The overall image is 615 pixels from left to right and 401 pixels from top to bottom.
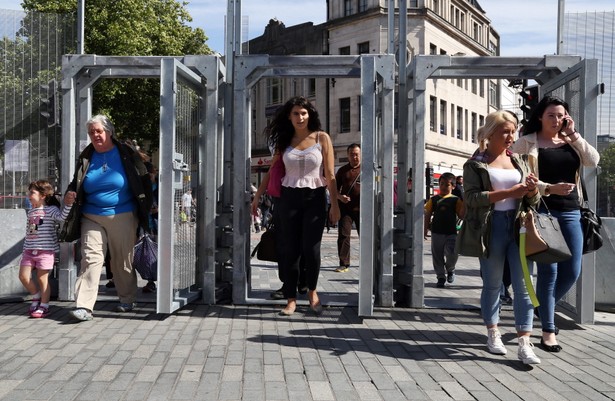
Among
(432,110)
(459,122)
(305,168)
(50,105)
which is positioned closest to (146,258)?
(305,168)

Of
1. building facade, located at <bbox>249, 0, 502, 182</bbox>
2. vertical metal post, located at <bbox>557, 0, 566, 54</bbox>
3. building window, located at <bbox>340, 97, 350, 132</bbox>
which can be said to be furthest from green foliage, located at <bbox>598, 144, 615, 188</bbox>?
building window, located at <bbox>340, 97, 350, 132</bbox>

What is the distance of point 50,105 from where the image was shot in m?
6.95

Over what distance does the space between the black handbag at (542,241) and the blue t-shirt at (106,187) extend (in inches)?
138

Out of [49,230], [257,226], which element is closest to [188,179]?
[49,230]

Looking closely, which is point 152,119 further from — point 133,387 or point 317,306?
point 133,387

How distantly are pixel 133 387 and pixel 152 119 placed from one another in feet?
80.7

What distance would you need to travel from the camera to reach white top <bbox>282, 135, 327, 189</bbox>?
5820 mm

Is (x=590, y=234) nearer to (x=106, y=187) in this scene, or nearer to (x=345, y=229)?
(x=106, y=187)

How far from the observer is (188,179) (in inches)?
241

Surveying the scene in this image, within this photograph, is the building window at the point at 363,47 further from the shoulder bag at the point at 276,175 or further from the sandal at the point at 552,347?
the sandal at the point at 552,347

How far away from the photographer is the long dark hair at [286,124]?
5.98 metres

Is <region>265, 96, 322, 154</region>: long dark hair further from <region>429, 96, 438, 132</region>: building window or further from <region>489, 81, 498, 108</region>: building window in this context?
<region>489, 81, 498, 108</region>: building window

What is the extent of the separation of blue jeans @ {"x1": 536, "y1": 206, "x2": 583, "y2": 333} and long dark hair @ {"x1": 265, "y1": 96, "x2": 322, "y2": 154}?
7.68 ft

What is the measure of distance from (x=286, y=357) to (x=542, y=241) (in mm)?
1964
